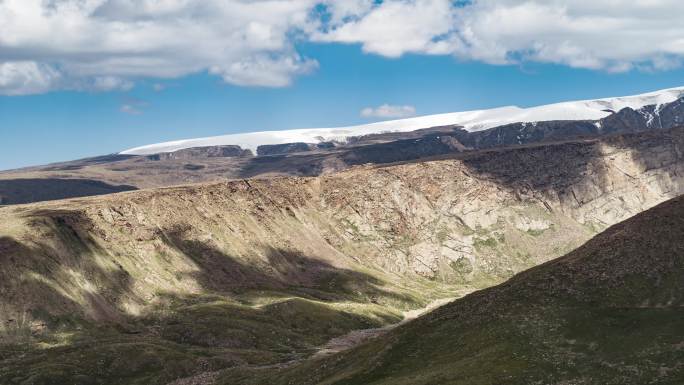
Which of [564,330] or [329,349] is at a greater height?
[564,330]

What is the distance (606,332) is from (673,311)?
8.27 meters

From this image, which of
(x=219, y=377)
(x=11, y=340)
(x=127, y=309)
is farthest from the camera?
(x=127, y=309)

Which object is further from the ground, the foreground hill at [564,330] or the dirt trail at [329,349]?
the foreground hill at [564,330]

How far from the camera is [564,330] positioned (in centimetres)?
9238

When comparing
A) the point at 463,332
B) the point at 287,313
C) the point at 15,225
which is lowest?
the point at 287,313

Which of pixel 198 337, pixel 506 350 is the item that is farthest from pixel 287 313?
pixel 506 350

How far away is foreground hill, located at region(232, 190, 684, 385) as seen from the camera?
81.9 meters

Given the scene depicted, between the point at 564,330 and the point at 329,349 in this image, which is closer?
the point at 564,330

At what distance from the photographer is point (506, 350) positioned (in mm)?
90000

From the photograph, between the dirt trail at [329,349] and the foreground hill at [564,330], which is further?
the dirt trail at [329,349]

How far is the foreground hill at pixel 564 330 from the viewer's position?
81938mm

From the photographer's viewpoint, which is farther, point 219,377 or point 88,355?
point 88,355

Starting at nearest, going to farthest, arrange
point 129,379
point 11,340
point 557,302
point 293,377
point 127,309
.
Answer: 1. point 557,302
2. point 293,377
3. point 129,379
4. point 11,340
5. point 127,309

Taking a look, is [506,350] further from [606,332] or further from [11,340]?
[11,340]
